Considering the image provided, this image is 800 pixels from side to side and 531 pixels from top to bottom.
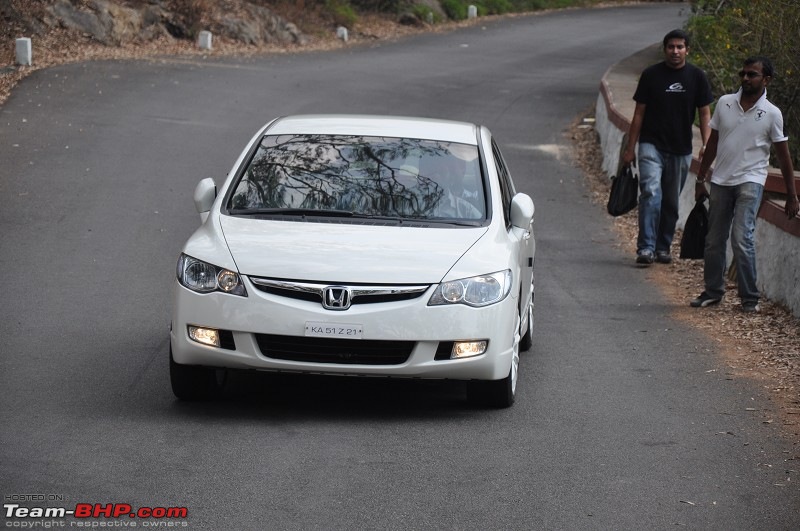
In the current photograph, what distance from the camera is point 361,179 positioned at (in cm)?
848

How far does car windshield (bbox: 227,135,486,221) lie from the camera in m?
8.28

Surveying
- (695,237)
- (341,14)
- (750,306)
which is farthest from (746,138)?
(341,14)

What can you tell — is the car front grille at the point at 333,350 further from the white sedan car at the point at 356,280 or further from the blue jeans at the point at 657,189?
the blue jeans at the point at 657,189

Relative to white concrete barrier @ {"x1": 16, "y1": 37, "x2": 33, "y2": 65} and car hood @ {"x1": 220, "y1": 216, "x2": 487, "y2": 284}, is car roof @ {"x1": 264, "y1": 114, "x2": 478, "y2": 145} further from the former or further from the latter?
white concrete barrier @ {"x1": 16, "y1": 37, "x2": 33, "y2": 65}

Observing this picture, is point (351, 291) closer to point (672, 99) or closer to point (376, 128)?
point (376, 128)

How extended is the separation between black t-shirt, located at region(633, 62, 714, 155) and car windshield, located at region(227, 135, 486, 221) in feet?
14.8

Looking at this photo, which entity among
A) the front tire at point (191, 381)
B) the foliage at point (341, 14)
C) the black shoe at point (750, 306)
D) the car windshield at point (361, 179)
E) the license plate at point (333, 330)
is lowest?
the foliage at point (341, 14)

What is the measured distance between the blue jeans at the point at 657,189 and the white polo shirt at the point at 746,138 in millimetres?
2081

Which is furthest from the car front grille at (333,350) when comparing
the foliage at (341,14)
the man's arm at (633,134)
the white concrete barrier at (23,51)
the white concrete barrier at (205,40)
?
the foliage at (341,14)

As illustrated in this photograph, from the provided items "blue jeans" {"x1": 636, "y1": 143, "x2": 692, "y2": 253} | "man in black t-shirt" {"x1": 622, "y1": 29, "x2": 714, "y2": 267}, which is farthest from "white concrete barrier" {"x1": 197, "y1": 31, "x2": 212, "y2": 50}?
"blue jeans" {"x1": 636, "y1": 143, "x2": 692, "y2": 253}

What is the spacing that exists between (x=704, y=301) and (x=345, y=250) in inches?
186

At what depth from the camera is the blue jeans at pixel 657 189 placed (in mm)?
13049

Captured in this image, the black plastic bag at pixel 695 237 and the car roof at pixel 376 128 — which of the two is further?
the black plastic bag at pixel 695 237

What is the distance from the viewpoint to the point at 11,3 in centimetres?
2888
